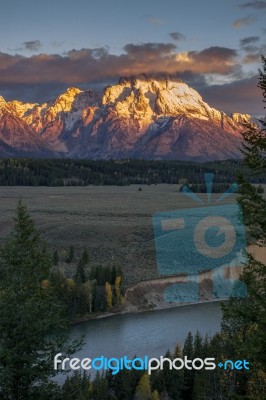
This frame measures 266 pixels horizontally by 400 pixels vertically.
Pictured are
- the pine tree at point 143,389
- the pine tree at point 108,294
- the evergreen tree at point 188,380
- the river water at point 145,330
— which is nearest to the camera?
the pine tree at point 143,389

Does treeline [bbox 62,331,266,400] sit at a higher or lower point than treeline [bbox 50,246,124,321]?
higher

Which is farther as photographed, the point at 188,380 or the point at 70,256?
the point at 70,256

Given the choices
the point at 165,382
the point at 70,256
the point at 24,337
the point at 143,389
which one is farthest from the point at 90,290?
the point at 24,337

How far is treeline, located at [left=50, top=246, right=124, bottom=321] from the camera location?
257ft

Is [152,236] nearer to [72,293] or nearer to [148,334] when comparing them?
[72,293]

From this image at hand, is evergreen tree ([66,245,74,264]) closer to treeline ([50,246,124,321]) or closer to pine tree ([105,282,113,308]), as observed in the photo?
treeline ([50,246,124,321])

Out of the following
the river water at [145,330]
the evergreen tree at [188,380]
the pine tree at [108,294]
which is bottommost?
the river water at [145,330]

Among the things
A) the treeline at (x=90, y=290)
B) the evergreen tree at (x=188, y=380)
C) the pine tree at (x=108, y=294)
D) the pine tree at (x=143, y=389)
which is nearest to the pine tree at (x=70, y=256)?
the treeline at (x=90, y=290)

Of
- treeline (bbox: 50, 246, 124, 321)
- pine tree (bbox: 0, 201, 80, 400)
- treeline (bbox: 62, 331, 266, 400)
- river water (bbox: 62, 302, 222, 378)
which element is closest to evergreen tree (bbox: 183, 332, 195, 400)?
treeline (bbox: 62, 331, 266, 400)

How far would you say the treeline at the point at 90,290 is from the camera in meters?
78.3

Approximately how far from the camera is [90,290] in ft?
263

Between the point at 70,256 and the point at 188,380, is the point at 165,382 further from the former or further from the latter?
the point at 70,256

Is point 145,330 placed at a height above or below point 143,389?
below

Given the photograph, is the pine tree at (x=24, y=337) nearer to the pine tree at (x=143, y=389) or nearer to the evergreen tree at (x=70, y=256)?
the pine tree at (x=143, y=389)
